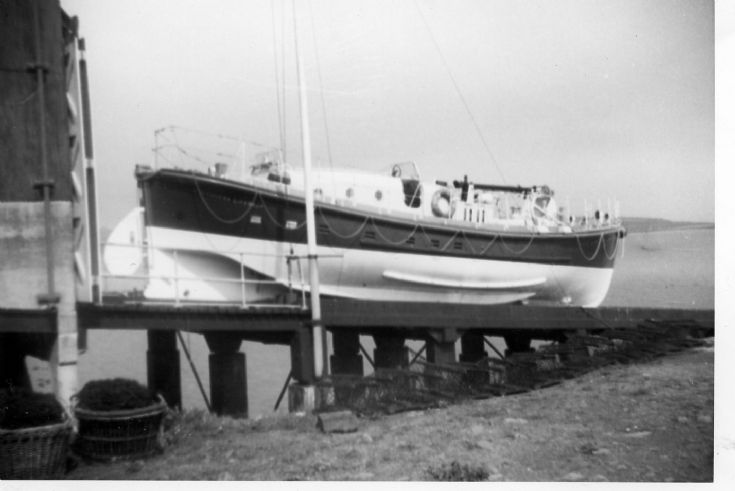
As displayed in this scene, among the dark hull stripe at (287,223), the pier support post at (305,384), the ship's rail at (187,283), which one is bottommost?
the pier support post at (305,384)

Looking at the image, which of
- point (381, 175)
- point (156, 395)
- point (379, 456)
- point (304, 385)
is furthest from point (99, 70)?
point (381, 175)

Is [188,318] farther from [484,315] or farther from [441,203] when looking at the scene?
[441,203]

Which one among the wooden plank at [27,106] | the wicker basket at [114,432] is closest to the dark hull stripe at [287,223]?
the wooden plank at [27,106]

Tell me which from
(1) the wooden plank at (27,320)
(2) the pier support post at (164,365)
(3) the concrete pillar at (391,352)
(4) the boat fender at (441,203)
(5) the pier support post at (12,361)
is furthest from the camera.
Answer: (4) the boat fender at (441,203)

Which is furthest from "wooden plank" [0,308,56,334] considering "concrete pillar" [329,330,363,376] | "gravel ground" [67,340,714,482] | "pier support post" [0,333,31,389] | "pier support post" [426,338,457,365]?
"concrete pillar" [329,330,363,376]

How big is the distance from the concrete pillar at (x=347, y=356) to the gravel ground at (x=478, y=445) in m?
4.61

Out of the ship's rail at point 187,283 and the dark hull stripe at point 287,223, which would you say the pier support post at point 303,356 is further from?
the dark hull stripe at point 287,223

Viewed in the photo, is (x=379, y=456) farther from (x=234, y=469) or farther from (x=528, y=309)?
(x=528, y=309)

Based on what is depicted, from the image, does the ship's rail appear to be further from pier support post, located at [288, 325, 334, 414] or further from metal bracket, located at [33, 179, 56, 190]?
metal bracket, located at [33, 179, 56, 190]

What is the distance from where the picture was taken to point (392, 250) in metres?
13.2

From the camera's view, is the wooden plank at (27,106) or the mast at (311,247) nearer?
the wooden plank at (27,106)

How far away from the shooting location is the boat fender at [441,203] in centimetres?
1428

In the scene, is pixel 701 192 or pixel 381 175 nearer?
pixel 701 192

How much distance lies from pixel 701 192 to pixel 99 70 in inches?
280
